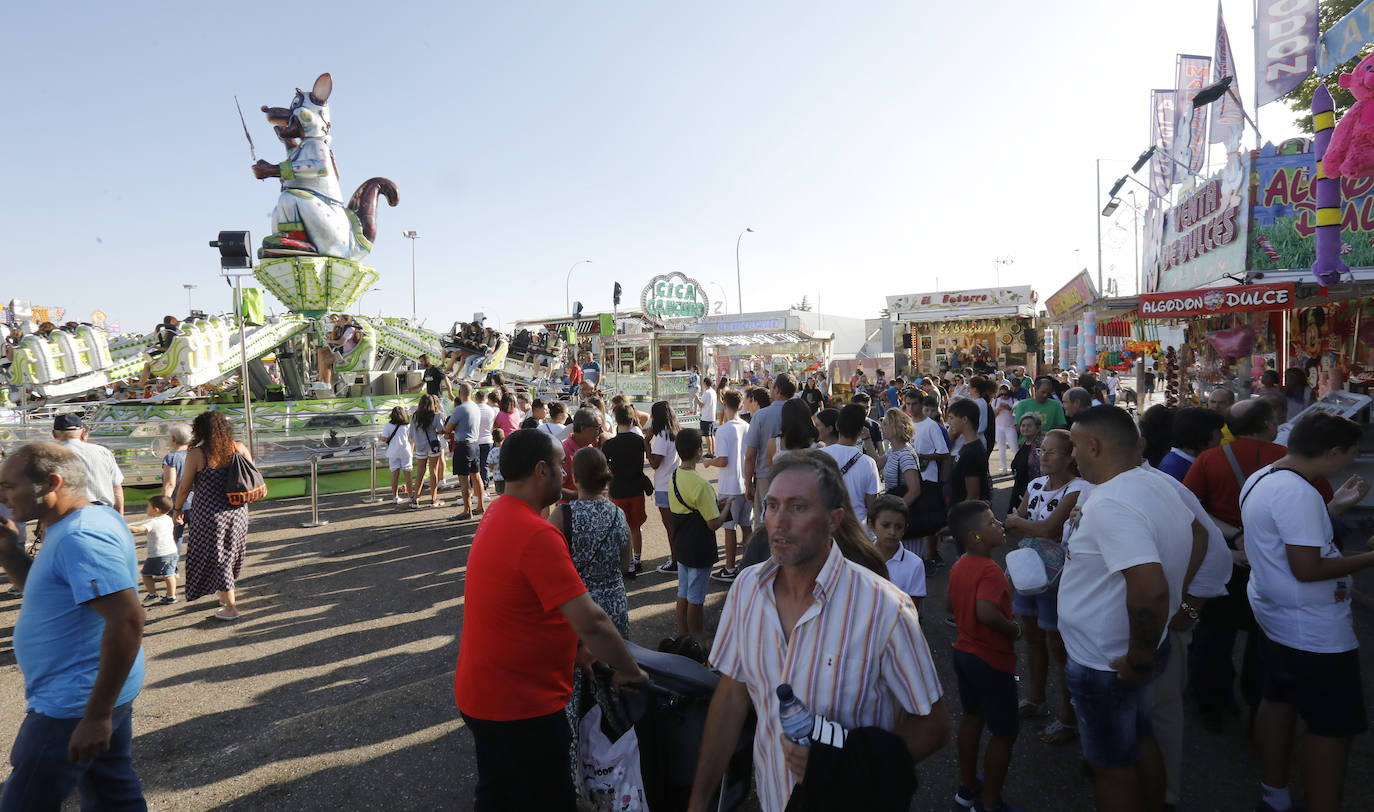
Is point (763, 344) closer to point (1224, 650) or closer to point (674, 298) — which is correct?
point (674, 298)

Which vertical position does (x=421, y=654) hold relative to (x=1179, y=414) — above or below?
below

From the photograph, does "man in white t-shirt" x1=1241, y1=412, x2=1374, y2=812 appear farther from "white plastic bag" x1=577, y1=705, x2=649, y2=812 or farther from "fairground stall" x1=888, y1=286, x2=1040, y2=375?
"fairground stall" x1=888, y1=286, x2=1040, y2=375

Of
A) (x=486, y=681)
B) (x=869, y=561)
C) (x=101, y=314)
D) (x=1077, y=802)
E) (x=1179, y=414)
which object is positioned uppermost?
(x=101, y=314)

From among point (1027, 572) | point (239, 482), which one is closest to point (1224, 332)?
point (1027, 572)

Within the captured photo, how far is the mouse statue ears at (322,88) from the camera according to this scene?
15703mm

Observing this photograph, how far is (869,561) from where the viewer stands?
2.48m

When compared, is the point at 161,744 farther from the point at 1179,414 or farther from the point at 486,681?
the point at 1179,414

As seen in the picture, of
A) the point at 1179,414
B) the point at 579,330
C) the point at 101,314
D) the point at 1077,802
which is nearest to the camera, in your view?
the point at 1077,802

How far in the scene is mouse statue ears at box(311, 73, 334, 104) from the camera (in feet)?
51.5

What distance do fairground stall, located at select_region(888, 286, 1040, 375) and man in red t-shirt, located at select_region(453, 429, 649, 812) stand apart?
30865mm

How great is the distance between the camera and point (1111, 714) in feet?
8.24

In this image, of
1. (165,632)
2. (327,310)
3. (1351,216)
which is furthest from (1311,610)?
(327,310)

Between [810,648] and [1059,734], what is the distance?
275 cm

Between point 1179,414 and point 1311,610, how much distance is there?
2.02 metres
